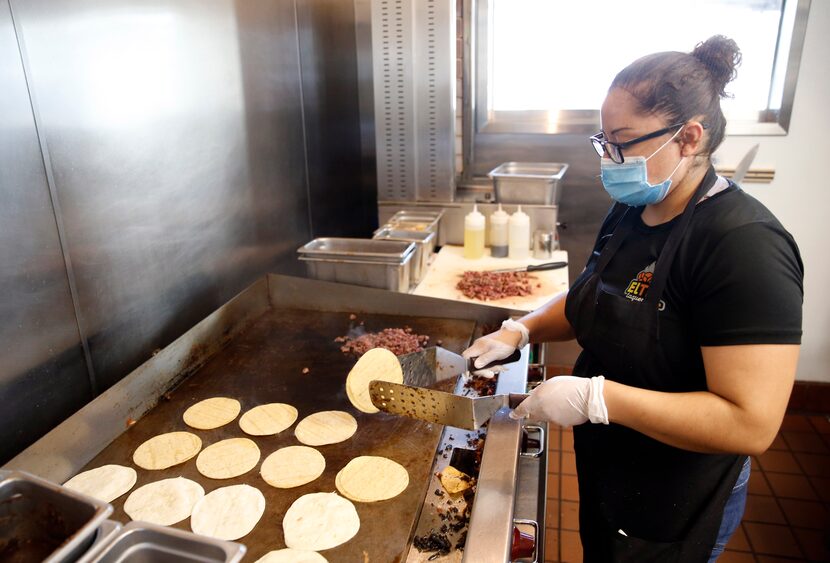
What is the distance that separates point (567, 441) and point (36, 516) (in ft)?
9.68

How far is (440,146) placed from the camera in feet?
11.7

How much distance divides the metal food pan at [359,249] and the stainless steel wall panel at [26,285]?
1.09 metres

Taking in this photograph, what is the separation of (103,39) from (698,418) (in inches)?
78.9

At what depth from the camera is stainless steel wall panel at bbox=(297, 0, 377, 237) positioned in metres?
3.44

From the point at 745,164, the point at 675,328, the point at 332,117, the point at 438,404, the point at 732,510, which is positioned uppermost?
the point at 332,117

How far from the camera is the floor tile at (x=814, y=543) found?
2576 millimetres

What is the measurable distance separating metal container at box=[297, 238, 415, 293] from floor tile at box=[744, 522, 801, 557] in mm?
2003

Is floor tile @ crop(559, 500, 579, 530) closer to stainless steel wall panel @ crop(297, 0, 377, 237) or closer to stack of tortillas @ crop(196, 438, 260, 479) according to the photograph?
stack of tortillas @ crop(196, 438, 260, 479)

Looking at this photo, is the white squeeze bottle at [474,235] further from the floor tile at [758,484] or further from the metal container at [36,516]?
the metal container at [36,516]

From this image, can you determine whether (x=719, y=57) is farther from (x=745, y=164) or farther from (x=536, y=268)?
(x=745, y=164)

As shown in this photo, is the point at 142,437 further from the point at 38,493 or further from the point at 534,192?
the point at 534,192

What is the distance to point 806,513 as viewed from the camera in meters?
2.85

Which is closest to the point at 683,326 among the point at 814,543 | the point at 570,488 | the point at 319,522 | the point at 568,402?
the point at 568,402

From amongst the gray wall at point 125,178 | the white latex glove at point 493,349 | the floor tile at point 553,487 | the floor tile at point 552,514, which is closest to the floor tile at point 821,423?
the floor tile at point 553,487
